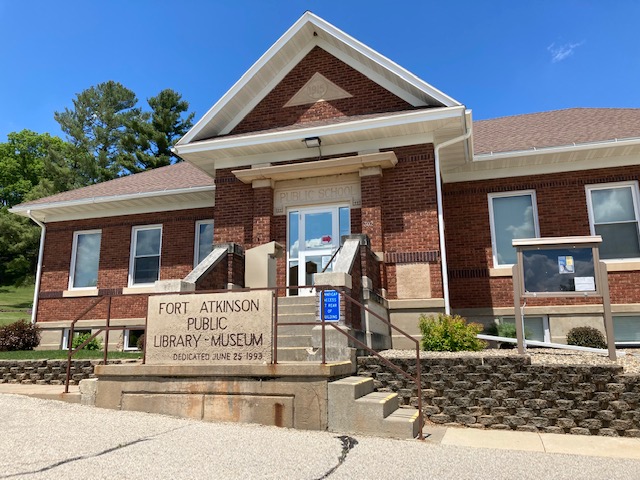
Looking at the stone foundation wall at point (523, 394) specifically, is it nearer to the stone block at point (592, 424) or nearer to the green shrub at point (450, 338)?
the stone block at point (592, 424)

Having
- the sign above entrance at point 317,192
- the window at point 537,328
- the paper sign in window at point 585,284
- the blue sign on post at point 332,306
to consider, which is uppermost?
the sign above entrance at point 317,192

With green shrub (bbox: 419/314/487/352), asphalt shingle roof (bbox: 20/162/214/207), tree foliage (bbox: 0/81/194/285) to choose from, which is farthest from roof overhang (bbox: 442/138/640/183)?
tree foliage (bbox: 0/81/194/285)

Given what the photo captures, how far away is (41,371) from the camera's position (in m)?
10.1

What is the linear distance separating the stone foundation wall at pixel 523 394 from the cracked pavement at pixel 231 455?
153cm

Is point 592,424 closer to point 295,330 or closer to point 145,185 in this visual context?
point 295,330

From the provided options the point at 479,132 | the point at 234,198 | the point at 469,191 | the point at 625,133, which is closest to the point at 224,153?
the point at 234,198

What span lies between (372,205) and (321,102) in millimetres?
3057

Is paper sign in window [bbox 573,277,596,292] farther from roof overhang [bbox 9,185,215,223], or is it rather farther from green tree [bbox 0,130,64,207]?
green tree [bbox 0,130,64,207]

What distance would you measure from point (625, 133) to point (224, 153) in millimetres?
9527

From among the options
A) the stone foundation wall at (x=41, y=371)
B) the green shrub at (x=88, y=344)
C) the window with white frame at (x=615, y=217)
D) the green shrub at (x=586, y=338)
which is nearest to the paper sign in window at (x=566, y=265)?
the green shrub at (x=586, y=338)

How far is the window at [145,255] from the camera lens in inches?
600

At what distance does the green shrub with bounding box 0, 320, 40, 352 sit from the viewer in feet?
44.4

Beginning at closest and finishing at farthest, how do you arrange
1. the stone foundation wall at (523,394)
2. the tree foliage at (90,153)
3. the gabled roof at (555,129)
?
the stone foundation wall at (523,394) → the gabled roof at (555,129) → the tree foliage at (90,153)

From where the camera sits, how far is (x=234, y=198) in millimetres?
12211
